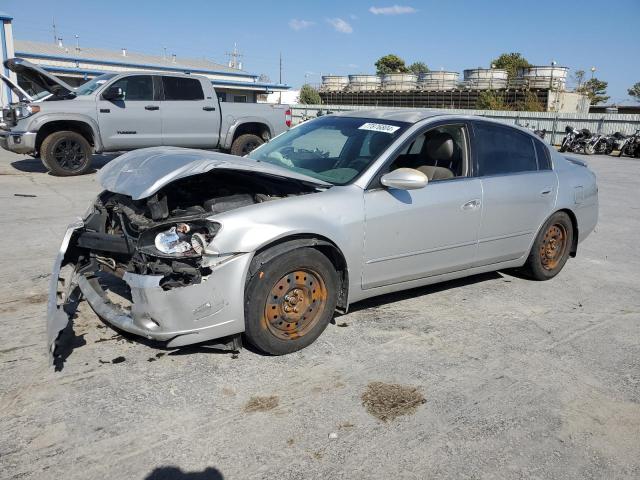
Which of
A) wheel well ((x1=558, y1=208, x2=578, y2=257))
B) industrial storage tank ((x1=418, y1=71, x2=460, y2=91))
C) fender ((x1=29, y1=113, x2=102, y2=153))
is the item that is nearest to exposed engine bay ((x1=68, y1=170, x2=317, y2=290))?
wheel well ((x1=558, y1=208, x2=578, y2=257))

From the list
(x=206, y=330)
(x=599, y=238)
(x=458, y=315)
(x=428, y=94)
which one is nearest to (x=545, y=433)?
(x=458, y=315)

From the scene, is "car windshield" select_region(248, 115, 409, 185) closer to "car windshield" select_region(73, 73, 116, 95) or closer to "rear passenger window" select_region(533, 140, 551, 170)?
"rear passenger window" select_region(533, 140, 551, 170)

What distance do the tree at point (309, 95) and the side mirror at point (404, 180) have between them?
5611 cm

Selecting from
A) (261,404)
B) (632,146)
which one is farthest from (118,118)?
(632,146)

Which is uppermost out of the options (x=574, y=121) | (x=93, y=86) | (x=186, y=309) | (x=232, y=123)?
(x=93, y=86)

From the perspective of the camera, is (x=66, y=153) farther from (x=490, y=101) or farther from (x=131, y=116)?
(x=490, y=101)

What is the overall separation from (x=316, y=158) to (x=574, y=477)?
2.95 meters

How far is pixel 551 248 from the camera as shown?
5465 millimetres

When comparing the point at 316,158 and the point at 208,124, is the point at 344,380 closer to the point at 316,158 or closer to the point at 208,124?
the point at 316,158

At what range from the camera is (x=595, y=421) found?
311 cm

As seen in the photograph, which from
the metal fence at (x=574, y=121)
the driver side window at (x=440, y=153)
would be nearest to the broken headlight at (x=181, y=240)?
the driver side window at (x=440, y=153)

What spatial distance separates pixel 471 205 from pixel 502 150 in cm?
80

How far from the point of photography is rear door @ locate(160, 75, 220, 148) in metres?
11.4

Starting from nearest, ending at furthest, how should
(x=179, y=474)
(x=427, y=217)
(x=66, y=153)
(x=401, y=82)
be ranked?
1. (x=179, y=474)
2. (x=427, y=217)
3. (x=66, y=153)
4. (x=401, y=82)
